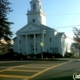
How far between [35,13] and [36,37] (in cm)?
724

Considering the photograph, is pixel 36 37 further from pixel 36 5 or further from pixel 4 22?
pixel 4 22

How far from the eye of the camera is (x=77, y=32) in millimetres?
63594

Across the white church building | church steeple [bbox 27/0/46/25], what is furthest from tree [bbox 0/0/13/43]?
church steeple [bbox 27/0/46/25]

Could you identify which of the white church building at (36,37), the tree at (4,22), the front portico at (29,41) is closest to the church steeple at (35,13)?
the white church building at (36,37)

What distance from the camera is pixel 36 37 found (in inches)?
2167

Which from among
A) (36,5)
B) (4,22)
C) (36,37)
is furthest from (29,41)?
(4,22)

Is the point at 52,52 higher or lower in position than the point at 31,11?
lower

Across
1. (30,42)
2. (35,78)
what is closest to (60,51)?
(30,42)

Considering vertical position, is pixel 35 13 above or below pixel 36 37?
above

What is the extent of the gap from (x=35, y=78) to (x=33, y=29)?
131 feet

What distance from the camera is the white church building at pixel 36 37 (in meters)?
52.5

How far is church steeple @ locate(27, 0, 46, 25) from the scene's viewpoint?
56.8 m

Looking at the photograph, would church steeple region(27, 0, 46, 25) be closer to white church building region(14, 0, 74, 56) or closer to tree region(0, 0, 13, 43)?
white church building region(14, 0, 74, 56)

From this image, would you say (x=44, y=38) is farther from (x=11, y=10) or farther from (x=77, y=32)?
(x=11, y=10)
